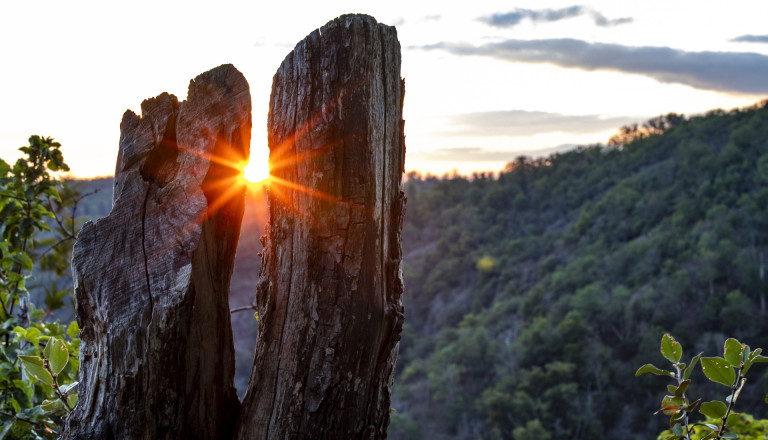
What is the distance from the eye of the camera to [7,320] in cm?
276

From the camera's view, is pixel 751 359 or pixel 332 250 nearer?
pixel 751 359

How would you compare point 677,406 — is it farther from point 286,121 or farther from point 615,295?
point 615,295

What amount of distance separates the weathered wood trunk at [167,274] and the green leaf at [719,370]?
4.43 feet

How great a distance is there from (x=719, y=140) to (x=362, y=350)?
2156 inches

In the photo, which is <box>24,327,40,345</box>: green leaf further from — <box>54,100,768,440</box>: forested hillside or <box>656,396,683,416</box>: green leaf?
<box>54,100,768,440</box>: forested hillside

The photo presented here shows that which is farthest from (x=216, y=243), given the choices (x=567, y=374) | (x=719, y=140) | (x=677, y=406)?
(x=719, y=140)

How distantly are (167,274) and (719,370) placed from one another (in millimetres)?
1530

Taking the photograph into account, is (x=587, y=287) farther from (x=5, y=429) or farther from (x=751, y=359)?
(x=5, y=429)

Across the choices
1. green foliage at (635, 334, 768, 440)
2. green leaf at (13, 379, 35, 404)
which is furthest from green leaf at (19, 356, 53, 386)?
green foliage at (635, 334, 768, 440)

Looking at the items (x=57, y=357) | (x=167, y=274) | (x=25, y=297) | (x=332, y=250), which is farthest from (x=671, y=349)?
(x=25, y=297)

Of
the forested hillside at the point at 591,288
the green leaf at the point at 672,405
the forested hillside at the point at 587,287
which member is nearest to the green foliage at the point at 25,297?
the green leaf at the point at 672,405

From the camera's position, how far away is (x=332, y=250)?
1.79 m

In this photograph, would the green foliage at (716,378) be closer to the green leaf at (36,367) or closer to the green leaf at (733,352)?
the green leaf at (733,352)

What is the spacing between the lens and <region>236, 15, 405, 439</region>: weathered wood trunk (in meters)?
1.77
